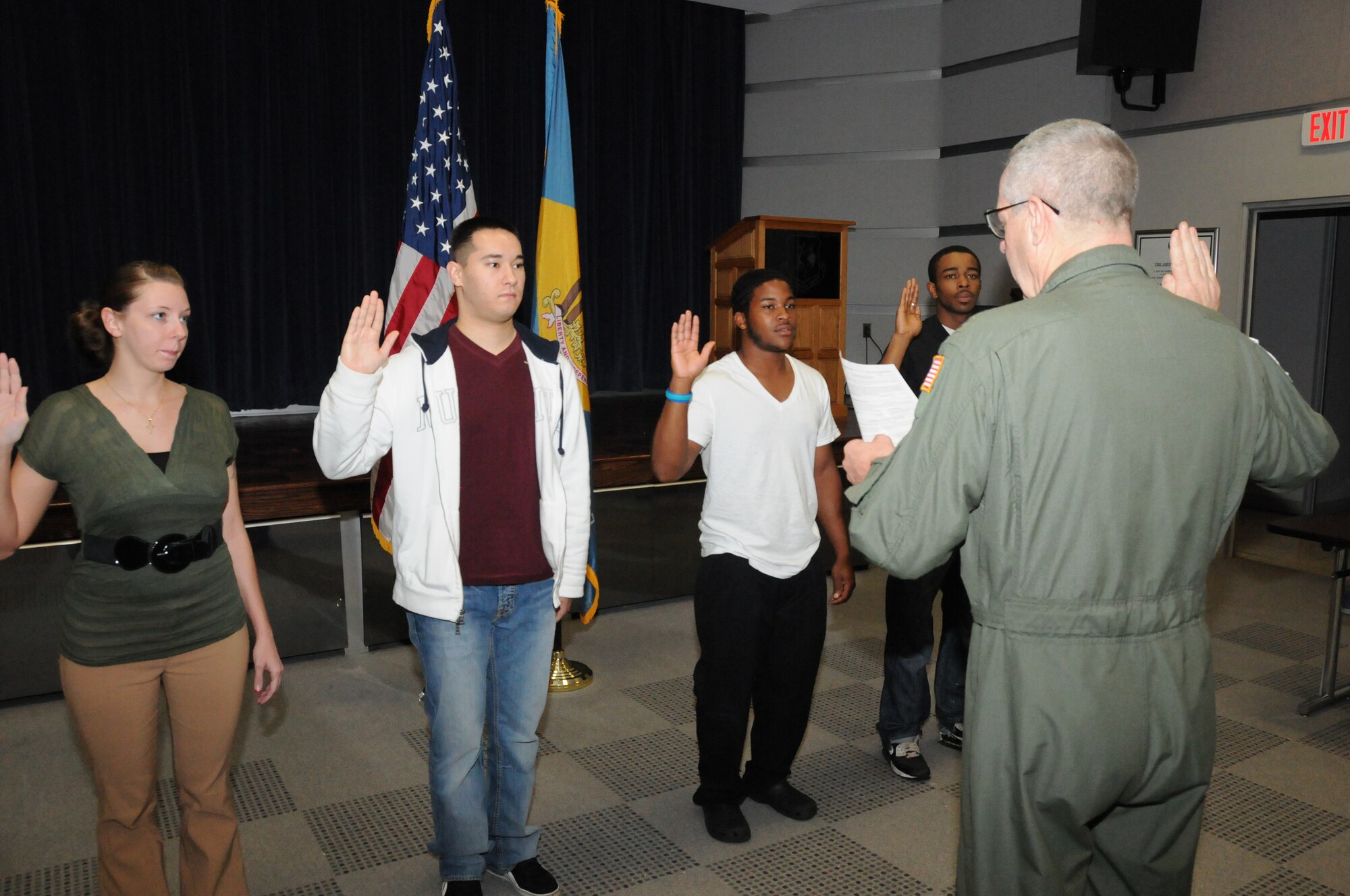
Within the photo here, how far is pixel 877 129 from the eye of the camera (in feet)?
27.4

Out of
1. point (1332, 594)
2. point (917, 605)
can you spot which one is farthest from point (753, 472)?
point (1332, 594)

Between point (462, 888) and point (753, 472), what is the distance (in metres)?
1.25

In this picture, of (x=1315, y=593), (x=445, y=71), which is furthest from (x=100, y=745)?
(x=1315, y=593)

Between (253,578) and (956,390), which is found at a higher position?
(956,390)

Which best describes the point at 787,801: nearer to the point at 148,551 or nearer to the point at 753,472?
the point at 753,472

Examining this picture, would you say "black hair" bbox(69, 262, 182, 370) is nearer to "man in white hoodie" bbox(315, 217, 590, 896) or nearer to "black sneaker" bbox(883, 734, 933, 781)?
"man in white hoodie" bbox(315, 217, 590, 896)

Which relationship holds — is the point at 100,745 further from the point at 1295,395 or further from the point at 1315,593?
the point at 1315,593

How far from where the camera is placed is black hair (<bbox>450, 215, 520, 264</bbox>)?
2.36 meters

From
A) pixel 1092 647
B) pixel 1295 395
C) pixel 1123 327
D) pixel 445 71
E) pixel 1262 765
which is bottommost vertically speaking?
pixel 1262 765

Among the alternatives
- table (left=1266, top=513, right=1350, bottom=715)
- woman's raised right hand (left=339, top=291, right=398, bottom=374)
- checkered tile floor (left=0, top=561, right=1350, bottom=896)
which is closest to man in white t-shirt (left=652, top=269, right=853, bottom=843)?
checkered tile floor (left=0, top=561, right=1350, bottom=896)

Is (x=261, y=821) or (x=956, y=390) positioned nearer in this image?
(x=956, y=390)

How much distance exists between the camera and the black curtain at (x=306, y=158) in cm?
683

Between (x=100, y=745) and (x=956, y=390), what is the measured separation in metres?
1.77

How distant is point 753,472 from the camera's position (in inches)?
107
